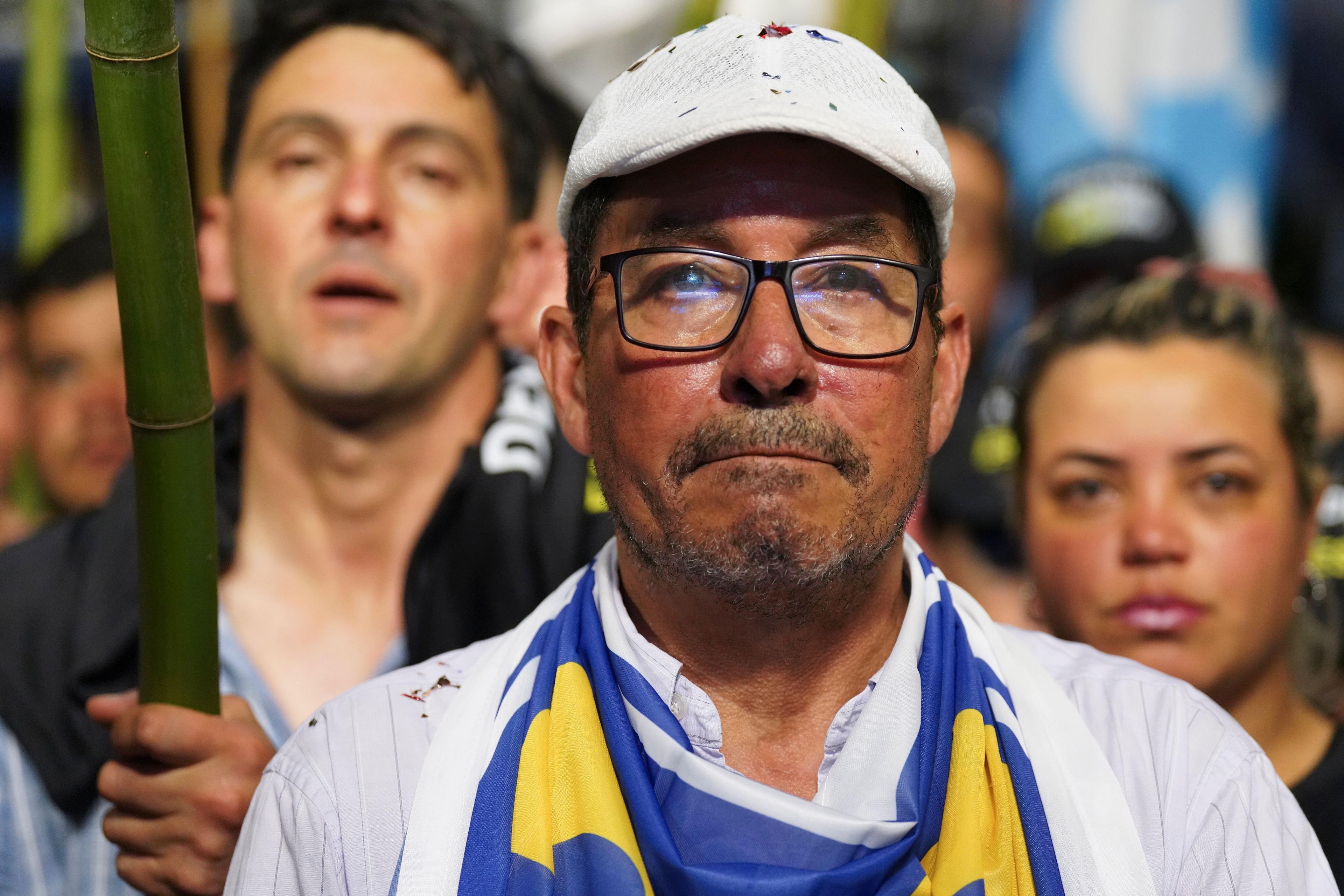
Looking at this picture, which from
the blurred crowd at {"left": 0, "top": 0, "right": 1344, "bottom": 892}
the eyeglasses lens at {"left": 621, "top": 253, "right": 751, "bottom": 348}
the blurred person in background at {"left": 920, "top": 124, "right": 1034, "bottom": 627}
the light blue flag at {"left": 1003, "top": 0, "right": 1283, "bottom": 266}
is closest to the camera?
the eyeglasses lens at {"left": 621, "top": 253, "right": 751, "bottom": 348}

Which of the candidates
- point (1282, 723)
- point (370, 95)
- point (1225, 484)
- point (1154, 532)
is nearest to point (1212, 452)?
point (1225, 484)

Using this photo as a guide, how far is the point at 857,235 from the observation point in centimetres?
158

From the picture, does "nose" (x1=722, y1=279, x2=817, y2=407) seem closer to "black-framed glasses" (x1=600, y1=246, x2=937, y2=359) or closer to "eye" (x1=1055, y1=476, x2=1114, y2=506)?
"black-framed glasses" (x1=600, y1=246, x2=937, y2=359)

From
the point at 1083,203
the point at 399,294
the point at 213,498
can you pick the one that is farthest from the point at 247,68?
the point at 1083,203

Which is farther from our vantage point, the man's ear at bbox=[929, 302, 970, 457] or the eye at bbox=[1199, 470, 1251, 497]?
the eye at bbox=[1199, 470, 1251, 497]

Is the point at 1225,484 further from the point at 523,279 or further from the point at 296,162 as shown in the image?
the point at 296,162

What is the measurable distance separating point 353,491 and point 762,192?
4.64 ft

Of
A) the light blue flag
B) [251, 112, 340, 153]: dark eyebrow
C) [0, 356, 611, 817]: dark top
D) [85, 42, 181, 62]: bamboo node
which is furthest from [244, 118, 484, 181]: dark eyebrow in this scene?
the light blue flag

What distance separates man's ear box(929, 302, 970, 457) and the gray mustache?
237mm

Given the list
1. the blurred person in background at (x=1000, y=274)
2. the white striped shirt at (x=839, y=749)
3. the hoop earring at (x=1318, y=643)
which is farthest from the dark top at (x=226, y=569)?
the hoop earring at (x=1318, y=643)

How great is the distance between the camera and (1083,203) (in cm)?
417

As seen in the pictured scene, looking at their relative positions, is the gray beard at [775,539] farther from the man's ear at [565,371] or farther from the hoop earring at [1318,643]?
the hoop earring at [1318,643]

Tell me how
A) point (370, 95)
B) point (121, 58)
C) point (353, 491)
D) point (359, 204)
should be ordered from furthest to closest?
point (353, 491) < point (370, 95) < point (359, 204) < point (121, 58)

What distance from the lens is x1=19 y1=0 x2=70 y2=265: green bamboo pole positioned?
4.20m
